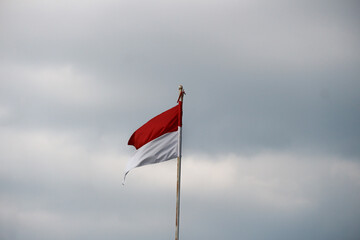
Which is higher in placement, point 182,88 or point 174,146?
point 182,88

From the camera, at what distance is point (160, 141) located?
156ft

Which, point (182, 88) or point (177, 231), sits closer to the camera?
point (177, 231)

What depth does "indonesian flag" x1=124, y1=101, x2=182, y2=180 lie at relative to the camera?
47156 mm

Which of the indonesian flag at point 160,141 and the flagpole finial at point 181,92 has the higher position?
the flagpole finial at point 181,92

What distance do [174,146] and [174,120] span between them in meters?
2.13

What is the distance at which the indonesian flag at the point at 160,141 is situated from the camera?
47.2 m

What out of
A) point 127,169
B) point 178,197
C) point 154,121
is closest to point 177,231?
point 178,197

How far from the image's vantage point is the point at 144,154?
4728cm

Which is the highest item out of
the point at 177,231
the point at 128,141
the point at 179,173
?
the point at 128,141

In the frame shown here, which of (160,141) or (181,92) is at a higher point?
(181,92)

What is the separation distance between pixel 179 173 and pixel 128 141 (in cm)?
664

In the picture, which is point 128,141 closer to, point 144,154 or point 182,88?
point 144,154

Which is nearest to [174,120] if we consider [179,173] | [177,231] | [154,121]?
[154,121]

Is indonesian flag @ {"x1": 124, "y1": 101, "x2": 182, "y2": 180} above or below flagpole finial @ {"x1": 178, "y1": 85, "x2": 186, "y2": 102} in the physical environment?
below
